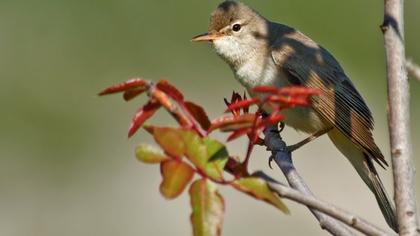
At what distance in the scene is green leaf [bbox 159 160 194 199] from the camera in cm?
135

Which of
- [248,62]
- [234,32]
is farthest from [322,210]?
[234,32]

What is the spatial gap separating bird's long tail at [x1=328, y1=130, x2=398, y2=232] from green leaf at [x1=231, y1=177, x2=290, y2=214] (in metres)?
1.85

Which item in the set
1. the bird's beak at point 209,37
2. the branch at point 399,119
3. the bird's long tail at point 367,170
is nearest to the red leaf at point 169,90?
the branch at point 399,119

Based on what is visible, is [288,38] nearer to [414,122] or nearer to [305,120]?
[305,120]

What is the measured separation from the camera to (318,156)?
6.28 meters

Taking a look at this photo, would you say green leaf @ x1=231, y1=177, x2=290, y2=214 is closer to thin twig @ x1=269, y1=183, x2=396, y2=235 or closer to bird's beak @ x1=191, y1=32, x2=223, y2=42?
thin twig @ x1=269, y1=183, x2=396, y2=235

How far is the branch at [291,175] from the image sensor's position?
5.56 ft

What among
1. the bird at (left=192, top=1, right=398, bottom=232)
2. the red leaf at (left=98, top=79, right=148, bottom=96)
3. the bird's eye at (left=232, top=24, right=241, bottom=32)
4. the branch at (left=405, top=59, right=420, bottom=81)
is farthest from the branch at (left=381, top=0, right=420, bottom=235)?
the bird's eye at (left=232, top=24, right=241, bottom=32)

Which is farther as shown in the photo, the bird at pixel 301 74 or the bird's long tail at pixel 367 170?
the bird at pixel 301 74

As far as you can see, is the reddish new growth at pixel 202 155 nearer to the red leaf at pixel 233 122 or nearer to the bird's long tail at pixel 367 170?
the red leaf at pixel 233 122

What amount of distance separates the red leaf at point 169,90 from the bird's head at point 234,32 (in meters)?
2.30

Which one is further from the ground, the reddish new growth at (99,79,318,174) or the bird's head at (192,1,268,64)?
the bird's head at (192,1,268,64)

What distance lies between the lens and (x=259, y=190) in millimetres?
1349

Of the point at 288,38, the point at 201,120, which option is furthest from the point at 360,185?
the point at 201,120
